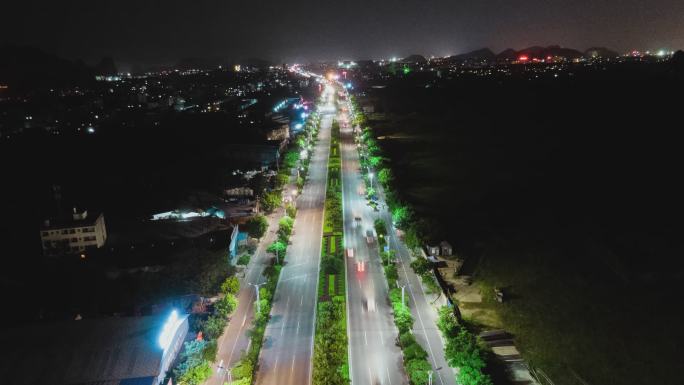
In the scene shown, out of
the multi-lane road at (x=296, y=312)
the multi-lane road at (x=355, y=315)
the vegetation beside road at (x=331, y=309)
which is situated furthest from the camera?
the multi-lane road at (x=296, y=312)

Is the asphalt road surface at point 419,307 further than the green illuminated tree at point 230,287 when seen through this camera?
No

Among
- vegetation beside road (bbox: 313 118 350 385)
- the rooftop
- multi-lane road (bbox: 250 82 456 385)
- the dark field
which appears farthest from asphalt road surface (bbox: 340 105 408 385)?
the rooftop

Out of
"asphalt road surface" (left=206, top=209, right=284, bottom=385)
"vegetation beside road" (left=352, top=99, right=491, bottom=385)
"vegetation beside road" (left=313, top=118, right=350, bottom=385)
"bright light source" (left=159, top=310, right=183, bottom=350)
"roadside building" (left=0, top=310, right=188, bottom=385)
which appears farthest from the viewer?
"asphalt road surface" (left=206, top=209, right=284, bottom=385)

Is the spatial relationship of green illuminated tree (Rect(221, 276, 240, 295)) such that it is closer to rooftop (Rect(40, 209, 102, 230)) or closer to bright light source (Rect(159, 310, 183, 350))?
bright light source (Rect(159, 310, 183, 350))

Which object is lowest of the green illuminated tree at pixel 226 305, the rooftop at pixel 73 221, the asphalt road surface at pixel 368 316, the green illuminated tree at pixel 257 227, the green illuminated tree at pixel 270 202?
the asphalt road surface at pixel 368 316

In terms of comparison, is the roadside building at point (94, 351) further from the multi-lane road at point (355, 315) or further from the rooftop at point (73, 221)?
the rooftop at point (73, 221)

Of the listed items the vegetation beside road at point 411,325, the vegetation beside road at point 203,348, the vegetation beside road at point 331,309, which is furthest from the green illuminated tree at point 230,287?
the vegetation beside road at point 411,325

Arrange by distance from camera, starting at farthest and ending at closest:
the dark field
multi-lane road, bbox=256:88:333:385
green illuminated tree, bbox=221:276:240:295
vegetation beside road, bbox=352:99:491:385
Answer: green illuminated tree, bbox=221:276:240:295 < the dark field < multi-lane road, bbox=256:88:333:385 < vegetation beside road, bbox=352:99:491:385

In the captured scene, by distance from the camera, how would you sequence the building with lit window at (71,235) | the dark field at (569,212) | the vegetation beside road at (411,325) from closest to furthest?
the vegetation beside road at (411,325)
the dark field at (569,212)
the building with lit window at (71,235)
